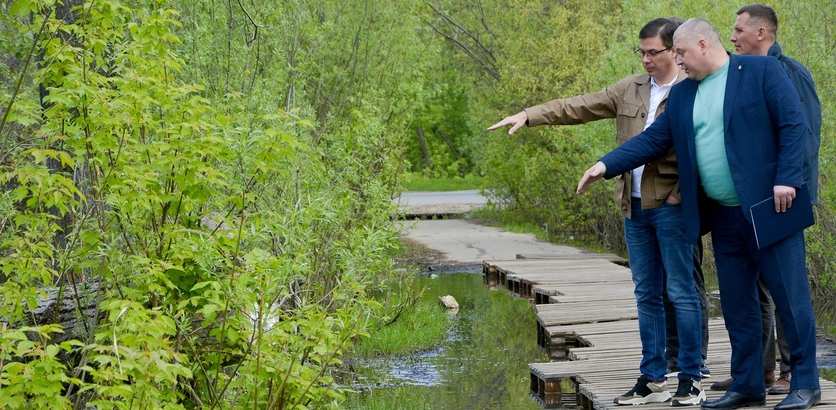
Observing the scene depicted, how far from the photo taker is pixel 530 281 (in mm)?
14273

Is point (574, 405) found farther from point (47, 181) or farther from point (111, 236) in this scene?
point (47, 181)

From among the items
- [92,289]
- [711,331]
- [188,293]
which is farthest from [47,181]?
[711,331]

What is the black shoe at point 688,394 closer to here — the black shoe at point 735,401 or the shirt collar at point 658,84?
the black shoe at point 735,401

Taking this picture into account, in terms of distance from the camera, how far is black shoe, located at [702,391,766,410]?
651 centimetres

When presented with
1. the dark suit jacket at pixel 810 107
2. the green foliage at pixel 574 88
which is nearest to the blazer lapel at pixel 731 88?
the dark suit jacket at pixel 810 107

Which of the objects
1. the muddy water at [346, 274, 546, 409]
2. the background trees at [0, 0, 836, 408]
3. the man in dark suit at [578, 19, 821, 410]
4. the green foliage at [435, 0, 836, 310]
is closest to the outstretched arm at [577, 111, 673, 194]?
the man in dark suit at [578, 19, 821, 410]

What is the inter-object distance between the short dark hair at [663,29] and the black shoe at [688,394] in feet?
5.74

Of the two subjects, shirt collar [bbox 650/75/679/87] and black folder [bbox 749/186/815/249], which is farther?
shirt collar [bbox 650/75/679/87]

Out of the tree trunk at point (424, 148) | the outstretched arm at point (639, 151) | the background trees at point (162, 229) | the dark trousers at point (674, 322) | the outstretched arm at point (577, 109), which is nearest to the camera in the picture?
the background trees at point (162, 229)

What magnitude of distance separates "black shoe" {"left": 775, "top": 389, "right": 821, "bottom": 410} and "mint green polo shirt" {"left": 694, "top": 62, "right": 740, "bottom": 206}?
973 mm

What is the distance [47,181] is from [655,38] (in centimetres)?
304

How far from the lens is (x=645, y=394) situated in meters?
7.07

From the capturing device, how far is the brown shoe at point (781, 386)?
22.5 feet

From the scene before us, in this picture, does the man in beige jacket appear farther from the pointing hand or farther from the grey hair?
the grey hair
